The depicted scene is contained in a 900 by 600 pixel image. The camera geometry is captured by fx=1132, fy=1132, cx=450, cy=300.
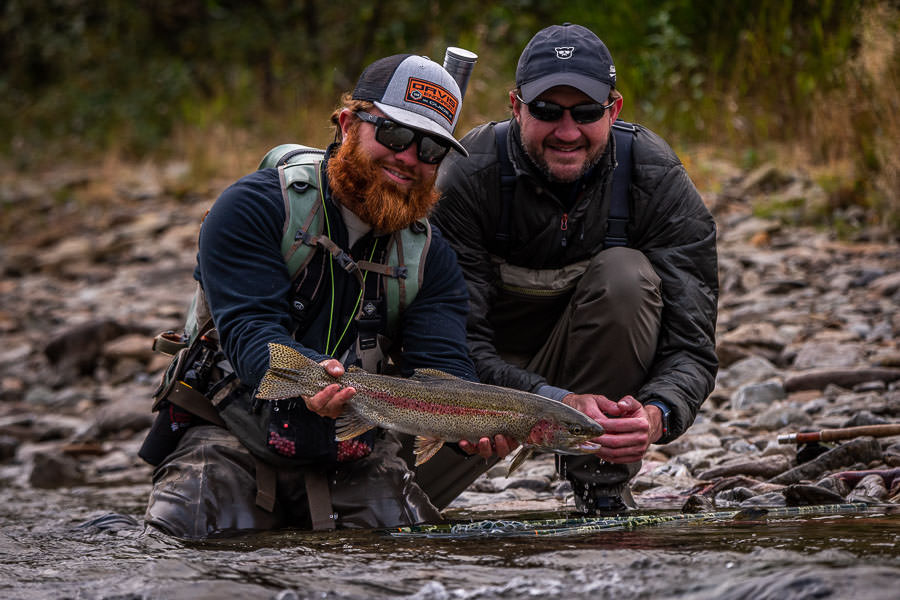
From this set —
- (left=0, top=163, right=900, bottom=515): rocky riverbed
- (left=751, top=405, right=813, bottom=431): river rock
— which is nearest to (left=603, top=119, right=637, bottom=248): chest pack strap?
(left=0, top=163, right=900, bottom=515): rocky riverbed

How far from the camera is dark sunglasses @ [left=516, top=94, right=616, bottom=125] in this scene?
4699 mm

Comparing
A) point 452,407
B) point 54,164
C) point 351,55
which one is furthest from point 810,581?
point 54,164

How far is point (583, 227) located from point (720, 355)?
10.1ft

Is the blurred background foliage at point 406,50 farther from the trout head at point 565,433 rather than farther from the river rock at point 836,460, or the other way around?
the trout head at point 565,433

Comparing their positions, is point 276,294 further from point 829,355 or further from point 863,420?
point 829,355

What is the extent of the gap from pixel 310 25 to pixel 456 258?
15.8m

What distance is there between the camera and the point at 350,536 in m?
4.16

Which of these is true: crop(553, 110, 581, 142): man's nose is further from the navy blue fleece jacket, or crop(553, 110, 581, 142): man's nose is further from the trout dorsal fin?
the trout dorsal fin

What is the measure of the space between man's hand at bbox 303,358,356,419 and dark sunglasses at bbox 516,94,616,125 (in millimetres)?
1494

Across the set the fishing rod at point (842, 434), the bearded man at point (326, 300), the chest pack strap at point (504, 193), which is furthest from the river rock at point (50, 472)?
the fishing rod at point (842, 434)

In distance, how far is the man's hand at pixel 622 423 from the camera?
4.20 metres

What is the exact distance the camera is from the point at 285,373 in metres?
3.91

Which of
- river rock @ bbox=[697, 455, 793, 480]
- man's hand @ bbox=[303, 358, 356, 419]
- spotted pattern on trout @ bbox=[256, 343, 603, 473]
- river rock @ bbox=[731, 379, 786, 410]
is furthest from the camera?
river rock @ bbox=[731, 379, 786, 410]

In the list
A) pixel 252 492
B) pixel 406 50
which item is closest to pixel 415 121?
pixel 252 492
